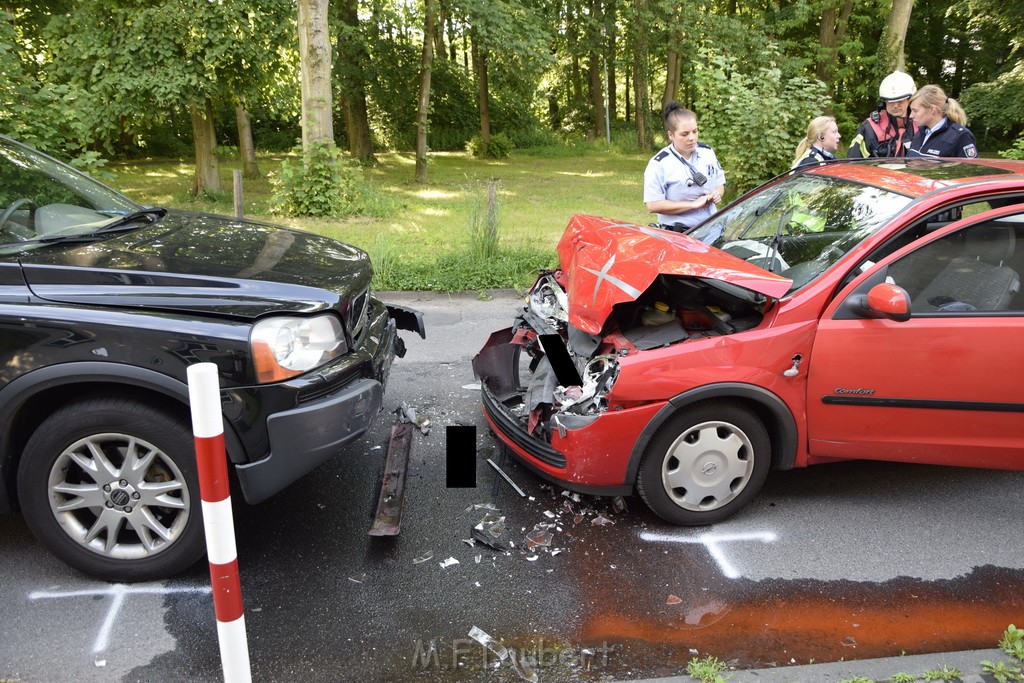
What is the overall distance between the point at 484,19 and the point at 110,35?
7511 millimetres

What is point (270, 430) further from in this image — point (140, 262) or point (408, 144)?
point (408, 144)

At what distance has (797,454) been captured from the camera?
3662 mm

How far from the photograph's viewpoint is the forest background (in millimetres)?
10697

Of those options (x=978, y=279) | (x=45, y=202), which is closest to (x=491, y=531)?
(x=978, y=279)

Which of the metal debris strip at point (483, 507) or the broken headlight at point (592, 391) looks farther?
the metal debris strip at point (483, 507)

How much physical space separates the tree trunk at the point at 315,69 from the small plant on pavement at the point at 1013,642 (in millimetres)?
11722

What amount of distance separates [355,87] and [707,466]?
20420 millimetres

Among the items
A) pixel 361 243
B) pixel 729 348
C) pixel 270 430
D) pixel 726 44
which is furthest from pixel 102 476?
pixel 726 44

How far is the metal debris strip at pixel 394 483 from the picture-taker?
3.43 meters

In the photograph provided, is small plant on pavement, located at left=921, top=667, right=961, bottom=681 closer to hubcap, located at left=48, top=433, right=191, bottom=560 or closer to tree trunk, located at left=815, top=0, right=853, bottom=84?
hubcap, located at left=48, top=433, right=191, bottom=560

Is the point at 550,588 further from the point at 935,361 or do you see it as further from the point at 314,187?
the point at 314,187

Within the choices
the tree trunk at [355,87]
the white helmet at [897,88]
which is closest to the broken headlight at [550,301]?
the white helmet at [897,88]

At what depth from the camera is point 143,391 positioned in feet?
9.88

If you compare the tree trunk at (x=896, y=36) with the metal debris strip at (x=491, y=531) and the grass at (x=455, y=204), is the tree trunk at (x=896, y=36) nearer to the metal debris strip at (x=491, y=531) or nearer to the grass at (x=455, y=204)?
the grass at (x=455, y=204)
